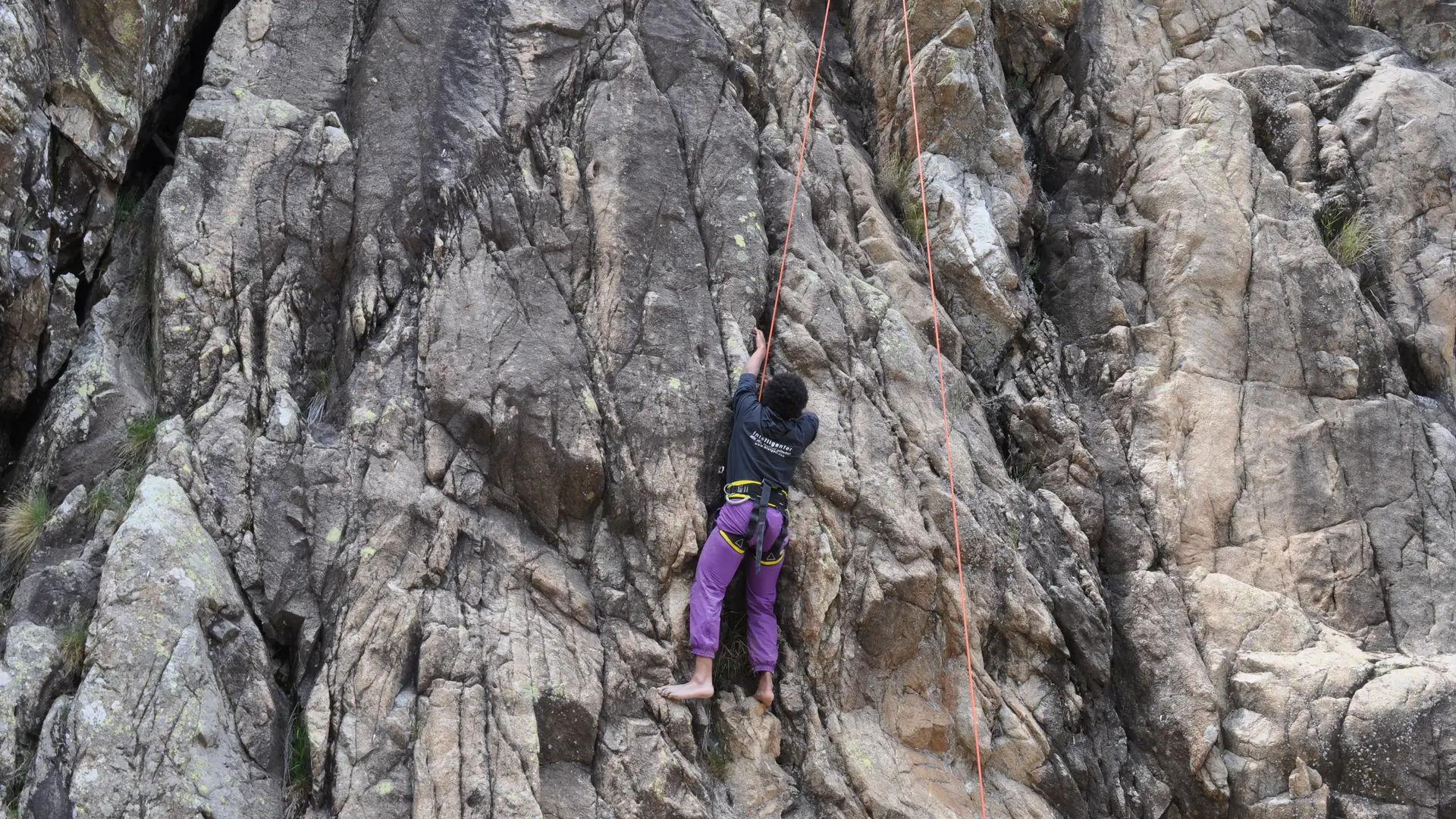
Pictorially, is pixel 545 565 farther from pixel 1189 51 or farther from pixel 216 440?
pixel 1189 51

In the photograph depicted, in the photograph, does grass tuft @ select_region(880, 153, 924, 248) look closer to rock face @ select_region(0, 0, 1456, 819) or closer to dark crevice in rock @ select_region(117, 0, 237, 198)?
rock face @ select_region(0, 0, 1456, 819)

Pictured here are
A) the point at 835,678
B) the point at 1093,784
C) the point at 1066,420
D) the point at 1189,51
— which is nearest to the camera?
the point at 835,678

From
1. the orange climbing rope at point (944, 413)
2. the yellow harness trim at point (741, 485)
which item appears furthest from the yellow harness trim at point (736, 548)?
the orange climbing rope at point (944, 413)

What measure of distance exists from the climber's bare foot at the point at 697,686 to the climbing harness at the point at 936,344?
0.83 metres

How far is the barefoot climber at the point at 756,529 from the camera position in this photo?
6.87 m

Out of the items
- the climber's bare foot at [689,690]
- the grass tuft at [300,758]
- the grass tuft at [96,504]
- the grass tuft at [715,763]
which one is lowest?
the grass tuft at [715,763]

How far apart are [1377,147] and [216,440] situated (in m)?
11.7

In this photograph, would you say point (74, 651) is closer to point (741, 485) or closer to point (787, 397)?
point (741, 485)

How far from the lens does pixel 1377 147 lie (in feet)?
34.8

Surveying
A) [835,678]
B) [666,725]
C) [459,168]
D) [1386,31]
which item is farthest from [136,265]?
[1386,31]

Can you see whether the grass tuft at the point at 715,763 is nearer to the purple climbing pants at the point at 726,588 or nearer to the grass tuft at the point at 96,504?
the purple climbing pants at the point at 726,588

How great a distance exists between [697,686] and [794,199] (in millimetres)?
4229

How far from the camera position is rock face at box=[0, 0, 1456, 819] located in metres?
6.44

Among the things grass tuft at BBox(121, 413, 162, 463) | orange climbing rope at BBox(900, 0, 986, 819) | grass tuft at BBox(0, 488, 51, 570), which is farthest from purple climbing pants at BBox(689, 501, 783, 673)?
grass tuft at BBox(0, 488, 51, 570)
